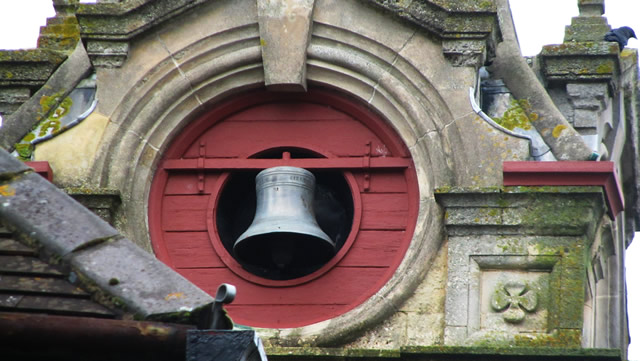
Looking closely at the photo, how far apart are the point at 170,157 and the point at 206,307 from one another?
5750 millimetres

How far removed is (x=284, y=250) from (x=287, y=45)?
163 centimetres

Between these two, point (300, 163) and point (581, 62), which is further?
point (581, 62)

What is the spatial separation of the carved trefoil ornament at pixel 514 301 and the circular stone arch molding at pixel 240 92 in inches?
25.0

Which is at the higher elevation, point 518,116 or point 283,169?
point 518,116

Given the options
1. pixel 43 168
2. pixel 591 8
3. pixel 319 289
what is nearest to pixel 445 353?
pixel 319 289

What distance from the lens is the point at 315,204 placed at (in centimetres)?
1294

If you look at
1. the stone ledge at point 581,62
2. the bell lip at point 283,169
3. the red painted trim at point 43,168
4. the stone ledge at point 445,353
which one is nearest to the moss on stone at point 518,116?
the stone ledge at point 581,62

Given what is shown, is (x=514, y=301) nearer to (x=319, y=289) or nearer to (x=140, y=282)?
(x=319, y=289)

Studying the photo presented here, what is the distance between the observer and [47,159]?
12742mm

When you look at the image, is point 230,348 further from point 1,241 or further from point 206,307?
point 1,241

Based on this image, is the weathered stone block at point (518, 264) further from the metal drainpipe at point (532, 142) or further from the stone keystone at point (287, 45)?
the stone keystone at point (287, 45)

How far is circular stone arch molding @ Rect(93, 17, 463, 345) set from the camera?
12.3m

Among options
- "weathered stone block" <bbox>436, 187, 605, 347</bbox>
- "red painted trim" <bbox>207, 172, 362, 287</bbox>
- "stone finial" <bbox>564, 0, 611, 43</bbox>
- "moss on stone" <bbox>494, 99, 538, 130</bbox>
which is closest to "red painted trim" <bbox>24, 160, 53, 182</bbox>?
"red painted trim" <bbox>207, 172, 362, 287</bbox>

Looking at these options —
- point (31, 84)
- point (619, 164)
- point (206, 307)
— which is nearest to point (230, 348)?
point (206, 307)
